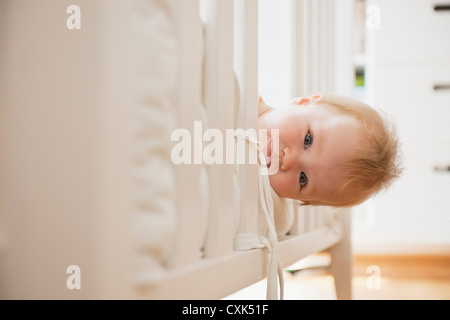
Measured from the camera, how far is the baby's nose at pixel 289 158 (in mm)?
764

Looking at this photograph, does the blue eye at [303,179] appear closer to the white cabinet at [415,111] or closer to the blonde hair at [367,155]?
the blonde hair at [367,155]

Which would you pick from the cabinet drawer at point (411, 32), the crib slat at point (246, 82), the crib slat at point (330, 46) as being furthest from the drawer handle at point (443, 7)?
the crib slat at point (246, 82)

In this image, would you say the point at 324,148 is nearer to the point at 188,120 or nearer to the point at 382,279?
the point at 188,120

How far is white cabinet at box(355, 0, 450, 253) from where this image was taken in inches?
79.1

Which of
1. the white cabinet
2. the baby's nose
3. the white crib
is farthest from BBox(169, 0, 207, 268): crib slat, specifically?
the white cabinet

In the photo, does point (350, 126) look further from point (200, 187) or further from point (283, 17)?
point (200, 187)

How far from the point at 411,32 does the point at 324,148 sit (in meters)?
1.51

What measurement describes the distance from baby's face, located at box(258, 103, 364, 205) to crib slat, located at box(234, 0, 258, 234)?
0.18m

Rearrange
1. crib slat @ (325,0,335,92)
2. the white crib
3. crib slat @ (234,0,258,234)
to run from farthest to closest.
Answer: crib slat @ (325,0,335,92) < crib slat @ (234,0,258,234) < the white crib

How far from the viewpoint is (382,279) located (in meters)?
2.02

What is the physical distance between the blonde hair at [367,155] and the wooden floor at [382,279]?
0.89 meters

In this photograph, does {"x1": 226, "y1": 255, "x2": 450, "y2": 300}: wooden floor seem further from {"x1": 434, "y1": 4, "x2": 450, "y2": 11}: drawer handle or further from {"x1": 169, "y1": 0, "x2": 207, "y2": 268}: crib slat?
{"x1": 169, "y1": 0, "x2": 207, "y2": 268}: crib slat

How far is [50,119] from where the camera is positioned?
12.5 inches
